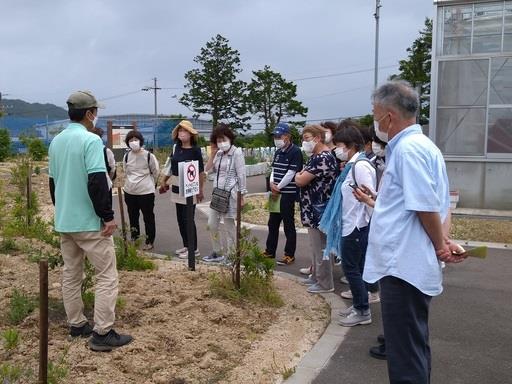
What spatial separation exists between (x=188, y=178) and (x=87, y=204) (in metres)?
2.20

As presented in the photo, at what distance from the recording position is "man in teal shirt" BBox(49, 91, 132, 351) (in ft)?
12.1

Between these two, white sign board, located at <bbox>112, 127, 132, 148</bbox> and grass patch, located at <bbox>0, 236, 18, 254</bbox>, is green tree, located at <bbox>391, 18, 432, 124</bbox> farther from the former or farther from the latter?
grass patch, located at <bbox>0, 236, 18, 254</bbox>

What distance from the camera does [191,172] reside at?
5.96 m

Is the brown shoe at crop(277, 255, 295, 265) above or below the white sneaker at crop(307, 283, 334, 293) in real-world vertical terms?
above

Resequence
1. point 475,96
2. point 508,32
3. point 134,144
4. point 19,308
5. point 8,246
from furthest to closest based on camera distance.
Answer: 1. point 475,96
2. point 508,32
3. point 134,144
4. point 8,246
5. point 19,308

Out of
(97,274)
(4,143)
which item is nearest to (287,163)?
(97,274)

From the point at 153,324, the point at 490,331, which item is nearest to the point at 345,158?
the point at 490,331

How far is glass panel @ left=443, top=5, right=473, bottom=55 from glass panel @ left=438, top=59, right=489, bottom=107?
0.29m

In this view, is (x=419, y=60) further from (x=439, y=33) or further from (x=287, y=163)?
(x=287, y=163)

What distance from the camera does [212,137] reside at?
6.45 meters

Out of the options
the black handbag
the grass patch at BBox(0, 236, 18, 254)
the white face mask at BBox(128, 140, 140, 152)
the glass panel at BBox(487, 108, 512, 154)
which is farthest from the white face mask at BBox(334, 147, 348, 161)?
the glass panel at BBox(487, 108, 512, 154)

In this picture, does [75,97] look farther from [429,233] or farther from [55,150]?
[429,233]

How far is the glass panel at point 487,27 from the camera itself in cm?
1116

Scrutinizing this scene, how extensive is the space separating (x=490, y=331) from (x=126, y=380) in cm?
307
